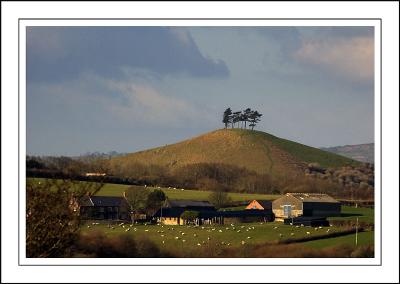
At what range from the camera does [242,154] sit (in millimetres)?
17828

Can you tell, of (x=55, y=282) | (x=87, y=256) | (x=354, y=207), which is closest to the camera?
(x=55, y=282)

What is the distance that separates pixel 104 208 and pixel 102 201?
0.15 metres

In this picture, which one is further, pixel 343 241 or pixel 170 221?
pixel 170 221

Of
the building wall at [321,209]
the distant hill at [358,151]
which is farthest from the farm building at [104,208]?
the distant hill at [358,151]

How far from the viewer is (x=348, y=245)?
16.5 meters

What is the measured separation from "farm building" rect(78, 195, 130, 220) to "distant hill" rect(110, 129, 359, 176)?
76cm

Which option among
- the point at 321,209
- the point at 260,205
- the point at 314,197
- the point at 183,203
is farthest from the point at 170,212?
the point at 321,209

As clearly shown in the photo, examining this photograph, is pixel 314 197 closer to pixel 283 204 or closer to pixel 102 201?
pixel 283 204

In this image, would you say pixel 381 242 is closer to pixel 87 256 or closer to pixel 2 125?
pixel 87 256

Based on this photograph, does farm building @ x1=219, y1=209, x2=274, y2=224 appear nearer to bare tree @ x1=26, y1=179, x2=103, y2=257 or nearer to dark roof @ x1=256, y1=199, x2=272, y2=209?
dark roof @ x1=256, y1=199, x2=272, y2=209

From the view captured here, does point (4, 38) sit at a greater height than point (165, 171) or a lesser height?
greater

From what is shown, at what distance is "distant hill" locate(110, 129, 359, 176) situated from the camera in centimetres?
1723

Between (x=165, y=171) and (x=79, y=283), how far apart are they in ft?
11.9

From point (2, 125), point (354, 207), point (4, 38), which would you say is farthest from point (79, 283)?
point (354, 207)
